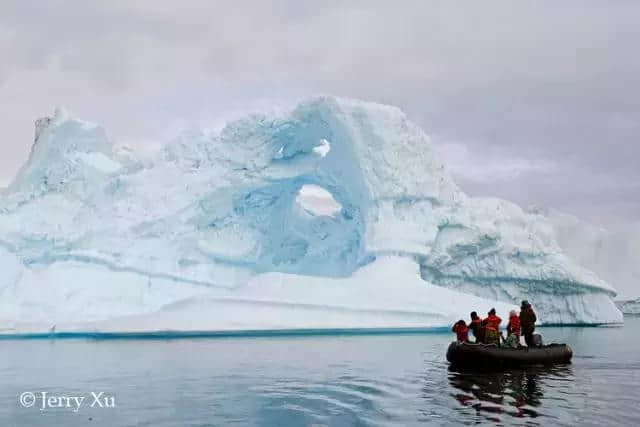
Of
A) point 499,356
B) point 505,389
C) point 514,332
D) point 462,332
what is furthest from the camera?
point 462,332

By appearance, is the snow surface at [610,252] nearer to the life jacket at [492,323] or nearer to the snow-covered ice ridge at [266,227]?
the snow-covered ice ridge at [266,227]

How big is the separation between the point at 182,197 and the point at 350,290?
7.84 meters

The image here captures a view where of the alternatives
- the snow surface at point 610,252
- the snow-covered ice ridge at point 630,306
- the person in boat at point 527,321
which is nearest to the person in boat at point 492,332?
the person in boat at point 527,321

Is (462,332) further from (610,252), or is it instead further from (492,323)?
(610,252)

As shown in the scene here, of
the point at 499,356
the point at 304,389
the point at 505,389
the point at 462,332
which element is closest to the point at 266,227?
the point at 462,332

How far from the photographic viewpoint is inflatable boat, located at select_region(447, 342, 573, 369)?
39.8 feet

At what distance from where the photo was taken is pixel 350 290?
22.3 m

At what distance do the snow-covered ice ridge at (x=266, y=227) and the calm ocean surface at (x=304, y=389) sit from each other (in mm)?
7070

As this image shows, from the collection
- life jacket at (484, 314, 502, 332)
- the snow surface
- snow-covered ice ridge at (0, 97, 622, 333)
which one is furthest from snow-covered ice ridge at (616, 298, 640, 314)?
life jacket at (484, 314, 502, 332)

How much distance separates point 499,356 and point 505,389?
2270mm

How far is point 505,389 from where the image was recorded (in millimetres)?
9867

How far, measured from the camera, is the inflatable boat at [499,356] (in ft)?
39.8

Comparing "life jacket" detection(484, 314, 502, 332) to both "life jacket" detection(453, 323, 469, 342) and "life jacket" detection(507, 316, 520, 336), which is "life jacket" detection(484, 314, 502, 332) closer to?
"life jacket" detection(507, 316, 520, 336)

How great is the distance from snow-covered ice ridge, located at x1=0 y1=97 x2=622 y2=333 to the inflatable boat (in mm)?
9265
